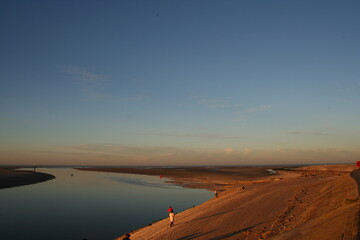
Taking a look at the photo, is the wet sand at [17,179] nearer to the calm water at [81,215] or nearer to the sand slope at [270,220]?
the calm water at [81,215]

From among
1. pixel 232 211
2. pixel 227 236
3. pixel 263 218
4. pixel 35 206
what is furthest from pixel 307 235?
pixel 35 206

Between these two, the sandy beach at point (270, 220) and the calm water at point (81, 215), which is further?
the calm water at point (81, 215)

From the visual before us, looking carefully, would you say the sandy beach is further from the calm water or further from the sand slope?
the calm water

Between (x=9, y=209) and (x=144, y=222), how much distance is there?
18.3m

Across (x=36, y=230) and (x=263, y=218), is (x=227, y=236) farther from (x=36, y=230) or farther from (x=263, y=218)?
(x=36, y=230)

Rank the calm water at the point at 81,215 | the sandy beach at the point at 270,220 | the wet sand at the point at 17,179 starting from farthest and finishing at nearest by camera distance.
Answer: the wet sand at the point at 17,179, the calm water at the point at 81,215, the sandy beach at the point at 270,220

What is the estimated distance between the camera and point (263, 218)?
2120 cm

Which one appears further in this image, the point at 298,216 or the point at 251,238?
the point at 298,216

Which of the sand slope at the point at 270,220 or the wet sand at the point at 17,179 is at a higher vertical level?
the sand slope at the point at 270,220

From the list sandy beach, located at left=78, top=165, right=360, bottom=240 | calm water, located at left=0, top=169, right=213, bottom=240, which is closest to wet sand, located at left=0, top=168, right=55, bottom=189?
calm water, located at left=0, top=169, right=213, bottom=240

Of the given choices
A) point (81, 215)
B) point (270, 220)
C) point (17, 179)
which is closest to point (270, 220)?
point (270, 220)

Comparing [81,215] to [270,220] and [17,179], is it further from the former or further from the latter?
[17,179]

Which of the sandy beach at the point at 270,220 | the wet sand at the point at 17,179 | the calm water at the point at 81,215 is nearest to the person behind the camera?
the sandy beach at the point at 270,220

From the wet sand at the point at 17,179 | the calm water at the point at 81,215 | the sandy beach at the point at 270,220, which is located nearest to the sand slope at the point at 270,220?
the sandy beach at the point at 270,220
